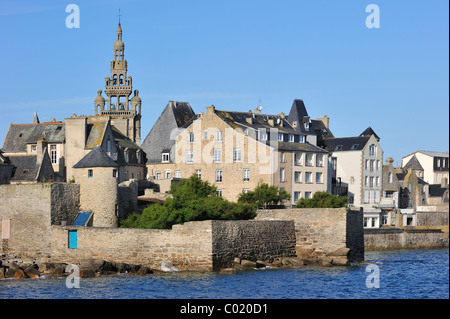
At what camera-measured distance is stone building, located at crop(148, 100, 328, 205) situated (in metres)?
72.7

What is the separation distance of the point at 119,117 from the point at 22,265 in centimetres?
3988

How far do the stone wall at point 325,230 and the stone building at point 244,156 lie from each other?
53.7 ft

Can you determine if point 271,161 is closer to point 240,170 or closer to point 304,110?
point 240,170

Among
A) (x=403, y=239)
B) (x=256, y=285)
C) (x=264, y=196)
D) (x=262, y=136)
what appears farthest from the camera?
(x=403, y=239)

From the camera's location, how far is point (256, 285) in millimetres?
42719

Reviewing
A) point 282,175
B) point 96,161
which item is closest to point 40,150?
point 96,161

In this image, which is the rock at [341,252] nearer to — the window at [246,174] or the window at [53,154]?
the window at [246,174]

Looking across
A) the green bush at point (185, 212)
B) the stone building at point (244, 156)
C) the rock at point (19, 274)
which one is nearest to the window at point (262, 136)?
the stone building at point (244, 156)

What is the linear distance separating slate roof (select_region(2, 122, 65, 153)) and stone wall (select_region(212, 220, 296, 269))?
25.5 metres

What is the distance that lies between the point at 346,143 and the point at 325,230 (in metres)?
35.3

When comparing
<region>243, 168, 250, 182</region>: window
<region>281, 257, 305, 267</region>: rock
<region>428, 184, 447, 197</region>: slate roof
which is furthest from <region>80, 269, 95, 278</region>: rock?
<region>428, 184, 447, 197</region>: slate roof

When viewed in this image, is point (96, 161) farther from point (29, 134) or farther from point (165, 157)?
point (165, 157)

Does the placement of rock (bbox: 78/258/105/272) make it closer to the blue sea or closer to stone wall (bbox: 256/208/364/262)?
the blue sea
